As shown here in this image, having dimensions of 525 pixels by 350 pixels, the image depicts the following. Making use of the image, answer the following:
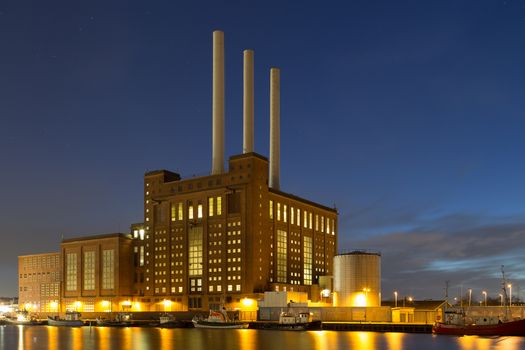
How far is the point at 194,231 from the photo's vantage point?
186000mm

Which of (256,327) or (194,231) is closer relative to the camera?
(256,327)

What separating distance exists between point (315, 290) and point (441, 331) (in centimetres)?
7466

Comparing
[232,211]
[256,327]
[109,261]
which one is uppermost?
[232,211]

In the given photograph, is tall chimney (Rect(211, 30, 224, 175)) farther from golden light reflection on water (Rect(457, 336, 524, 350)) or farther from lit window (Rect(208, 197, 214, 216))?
golden light reflection on water (Rect(457, 336, 524, 350))

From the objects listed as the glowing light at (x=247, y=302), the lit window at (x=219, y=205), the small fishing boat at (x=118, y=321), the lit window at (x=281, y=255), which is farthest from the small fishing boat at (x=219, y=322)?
the lit window at (x=281, y=255)

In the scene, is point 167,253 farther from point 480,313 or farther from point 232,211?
point 480,313

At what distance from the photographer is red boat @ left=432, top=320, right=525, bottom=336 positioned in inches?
4663

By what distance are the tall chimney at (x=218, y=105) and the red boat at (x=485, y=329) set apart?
280ft

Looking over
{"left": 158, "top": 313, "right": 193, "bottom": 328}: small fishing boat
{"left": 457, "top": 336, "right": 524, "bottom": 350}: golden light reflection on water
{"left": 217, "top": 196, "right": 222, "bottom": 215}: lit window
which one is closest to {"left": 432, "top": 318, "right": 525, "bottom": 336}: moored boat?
{"left": 457, "top": 336, "right": 524, "bottom": 350}: golden light reflection on water

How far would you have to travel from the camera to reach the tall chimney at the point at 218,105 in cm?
19200

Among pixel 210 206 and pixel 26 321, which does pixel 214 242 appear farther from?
pixel 26 321

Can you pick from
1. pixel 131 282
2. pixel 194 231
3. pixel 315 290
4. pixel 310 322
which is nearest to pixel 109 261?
pixel 131 282

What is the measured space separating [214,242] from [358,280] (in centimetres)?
3992

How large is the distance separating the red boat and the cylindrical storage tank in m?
39.9
